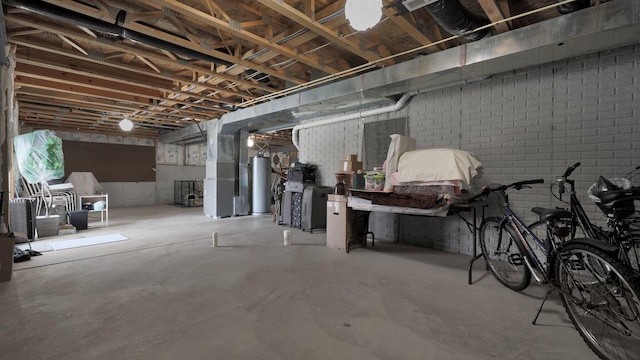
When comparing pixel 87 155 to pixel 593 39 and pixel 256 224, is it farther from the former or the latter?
pixel 593 39

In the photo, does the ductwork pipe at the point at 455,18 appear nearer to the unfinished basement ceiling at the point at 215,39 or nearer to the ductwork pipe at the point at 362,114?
the unfinished basement ceiling at the point at 215,39

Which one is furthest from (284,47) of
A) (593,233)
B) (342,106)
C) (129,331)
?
(593,233)

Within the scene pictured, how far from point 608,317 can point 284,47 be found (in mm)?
3704

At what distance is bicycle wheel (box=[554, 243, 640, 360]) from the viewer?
1605 millimetres

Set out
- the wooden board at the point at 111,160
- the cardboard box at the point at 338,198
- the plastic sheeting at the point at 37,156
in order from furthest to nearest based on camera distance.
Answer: the wooden board at the point at 111,160
the plastic sheeting at the point at 37,156
the cardboard box at the point at 338,198

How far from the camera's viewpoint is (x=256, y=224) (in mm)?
6215

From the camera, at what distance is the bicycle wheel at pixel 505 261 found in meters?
2.58

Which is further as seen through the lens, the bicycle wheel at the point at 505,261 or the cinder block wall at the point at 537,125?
the cinder block wall at the point at 537,125

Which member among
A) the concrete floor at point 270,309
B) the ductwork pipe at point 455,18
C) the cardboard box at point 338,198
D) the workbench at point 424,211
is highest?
the ductwork pipe at point 455,18

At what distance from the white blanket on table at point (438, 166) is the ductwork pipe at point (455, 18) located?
120cm

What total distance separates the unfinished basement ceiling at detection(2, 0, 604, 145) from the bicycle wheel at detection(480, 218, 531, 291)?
1.92 metres

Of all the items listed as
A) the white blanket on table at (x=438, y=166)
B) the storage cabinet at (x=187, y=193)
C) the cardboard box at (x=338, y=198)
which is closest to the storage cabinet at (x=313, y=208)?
the cardboard box at (x=338, y=198)

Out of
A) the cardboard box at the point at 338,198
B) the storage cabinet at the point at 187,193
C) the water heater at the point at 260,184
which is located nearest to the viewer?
the cardboard box at the point at 338,198

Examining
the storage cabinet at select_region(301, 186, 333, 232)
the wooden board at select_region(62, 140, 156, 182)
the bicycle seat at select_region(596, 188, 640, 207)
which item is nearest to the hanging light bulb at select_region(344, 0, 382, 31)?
the bicycle seat at select_region(596, 188, 640, 207)
